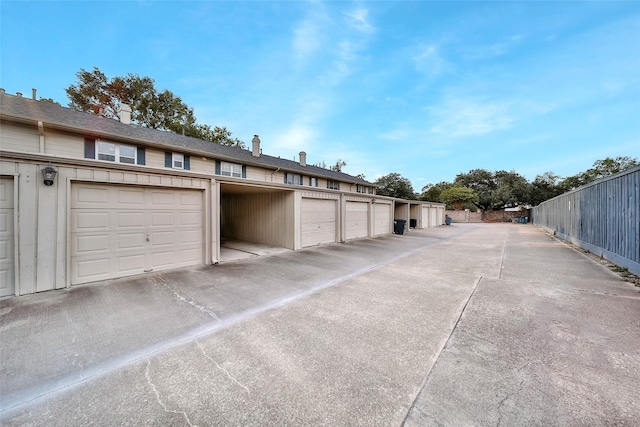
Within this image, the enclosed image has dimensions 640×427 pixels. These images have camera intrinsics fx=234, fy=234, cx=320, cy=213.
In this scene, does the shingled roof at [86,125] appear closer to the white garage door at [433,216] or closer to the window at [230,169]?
the window at [230,169]

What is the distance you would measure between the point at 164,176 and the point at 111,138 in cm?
655

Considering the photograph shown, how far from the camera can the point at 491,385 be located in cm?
207

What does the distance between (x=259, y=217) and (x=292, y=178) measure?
687 cm

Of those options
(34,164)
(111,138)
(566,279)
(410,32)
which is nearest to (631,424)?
(566,279)

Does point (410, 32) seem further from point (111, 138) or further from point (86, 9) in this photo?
point (111, 138)

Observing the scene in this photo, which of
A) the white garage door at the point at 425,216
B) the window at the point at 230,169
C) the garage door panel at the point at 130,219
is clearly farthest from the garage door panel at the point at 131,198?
the white garage door at the point at 425,216

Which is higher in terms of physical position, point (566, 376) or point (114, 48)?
point (114, 48)

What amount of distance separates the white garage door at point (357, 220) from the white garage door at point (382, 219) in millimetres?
889

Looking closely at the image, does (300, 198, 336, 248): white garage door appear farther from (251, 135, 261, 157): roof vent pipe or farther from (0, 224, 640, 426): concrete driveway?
(251, 135, 261, 157): roof vent pipe

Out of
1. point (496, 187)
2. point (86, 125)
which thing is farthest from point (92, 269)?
point (496, 187)

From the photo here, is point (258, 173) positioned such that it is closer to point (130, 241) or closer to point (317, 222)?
point (317, 222)

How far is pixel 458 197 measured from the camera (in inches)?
1316

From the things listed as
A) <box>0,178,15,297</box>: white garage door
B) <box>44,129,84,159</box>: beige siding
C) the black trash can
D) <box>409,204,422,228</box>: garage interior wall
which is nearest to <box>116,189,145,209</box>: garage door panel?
<box>0,178,15,297</box>: white garage door

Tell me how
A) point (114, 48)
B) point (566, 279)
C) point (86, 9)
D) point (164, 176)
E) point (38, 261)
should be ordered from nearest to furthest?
point (38, 261) < point (566, 279) < point (164, 176) < point (86, 9) < point (114, 48)
